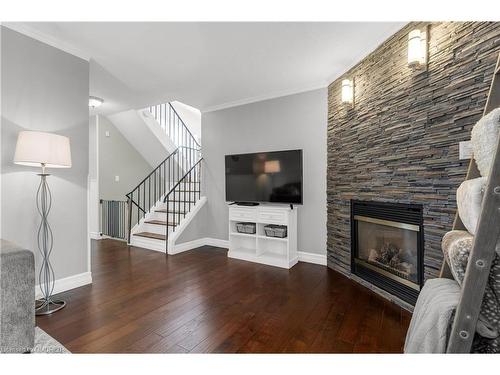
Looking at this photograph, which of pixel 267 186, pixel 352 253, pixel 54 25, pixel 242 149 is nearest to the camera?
pixel 54 25

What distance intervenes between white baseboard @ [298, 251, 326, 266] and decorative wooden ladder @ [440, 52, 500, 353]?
2.54 metres

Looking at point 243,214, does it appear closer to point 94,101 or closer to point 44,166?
point 44,166

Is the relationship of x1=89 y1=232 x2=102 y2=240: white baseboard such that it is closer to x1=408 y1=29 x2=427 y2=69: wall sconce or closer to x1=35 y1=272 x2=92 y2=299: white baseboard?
x1=35 y1=272 x2=92 y2=299: white baseboard

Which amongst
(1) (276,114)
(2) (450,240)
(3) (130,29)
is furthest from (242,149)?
(2) (450,240)

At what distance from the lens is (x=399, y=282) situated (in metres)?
2.24

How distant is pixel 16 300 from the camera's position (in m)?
1.43

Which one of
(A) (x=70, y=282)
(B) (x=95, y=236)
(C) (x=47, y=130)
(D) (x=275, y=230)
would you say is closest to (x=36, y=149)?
(C) (x=47, y=130)

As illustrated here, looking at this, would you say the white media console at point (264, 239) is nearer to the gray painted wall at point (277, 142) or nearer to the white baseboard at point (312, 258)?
the white baseboard at point (312, 258)

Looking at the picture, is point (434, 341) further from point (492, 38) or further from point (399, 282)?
point (492, 38)

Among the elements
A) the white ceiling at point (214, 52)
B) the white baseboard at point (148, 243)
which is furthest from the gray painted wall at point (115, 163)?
the white ceiling at point (214, 52)

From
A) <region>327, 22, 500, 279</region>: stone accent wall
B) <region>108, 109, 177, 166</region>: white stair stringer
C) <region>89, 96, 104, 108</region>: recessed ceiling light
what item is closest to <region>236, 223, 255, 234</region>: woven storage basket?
<region>327, 22, 500, 279</region>: stone accent wall

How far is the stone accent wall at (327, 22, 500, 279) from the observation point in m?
1.66

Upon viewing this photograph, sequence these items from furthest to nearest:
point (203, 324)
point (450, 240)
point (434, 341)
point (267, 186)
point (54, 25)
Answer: point (267, 186) < point (54, 25) < point (203, 324) < point (450, 240) < point (434, 341)

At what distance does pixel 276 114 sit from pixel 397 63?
1.76 m
